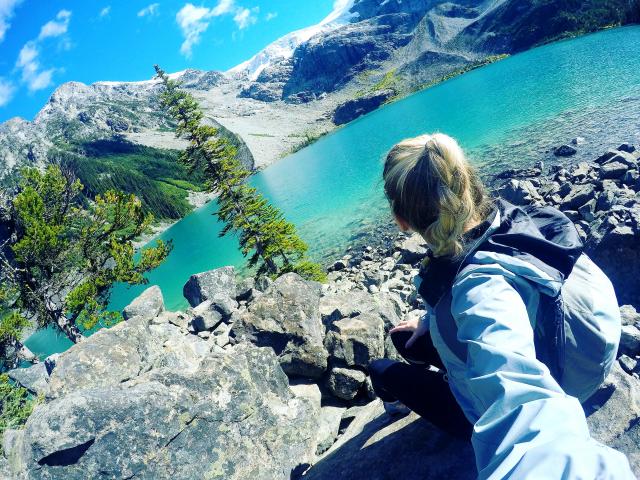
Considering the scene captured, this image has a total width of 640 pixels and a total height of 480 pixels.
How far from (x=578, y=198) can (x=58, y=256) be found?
77.9 feet

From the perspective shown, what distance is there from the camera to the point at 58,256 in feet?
59.6

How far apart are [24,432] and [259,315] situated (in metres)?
5.51

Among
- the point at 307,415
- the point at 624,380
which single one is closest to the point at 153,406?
the point at 307,415

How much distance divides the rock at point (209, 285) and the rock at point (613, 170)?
63.0 ft

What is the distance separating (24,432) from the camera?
19.1 feet

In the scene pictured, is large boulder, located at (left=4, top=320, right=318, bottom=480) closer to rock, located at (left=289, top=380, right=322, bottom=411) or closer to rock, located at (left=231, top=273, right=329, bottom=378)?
rock, located at (left=289, top=380, right=322, bottom=411)

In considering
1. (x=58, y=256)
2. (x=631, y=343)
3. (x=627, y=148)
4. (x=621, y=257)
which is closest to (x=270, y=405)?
(x=631, y=343)

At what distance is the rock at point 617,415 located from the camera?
3.55 meters

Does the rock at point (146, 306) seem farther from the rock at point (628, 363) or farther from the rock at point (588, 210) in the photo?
the rock at point (588, 210)

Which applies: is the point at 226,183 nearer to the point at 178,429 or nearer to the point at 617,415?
the point at 178,429

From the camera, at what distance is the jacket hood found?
2.28 metres

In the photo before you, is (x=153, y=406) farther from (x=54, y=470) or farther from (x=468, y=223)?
(x=468, y=223)

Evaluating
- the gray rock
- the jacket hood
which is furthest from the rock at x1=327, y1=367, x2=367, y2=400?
the jacket hood

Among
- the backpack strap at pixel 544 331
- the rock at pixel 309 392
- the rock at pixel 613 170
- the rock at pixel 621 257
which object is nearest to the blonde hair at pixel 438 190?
the backpack strap at pixel 544 331
